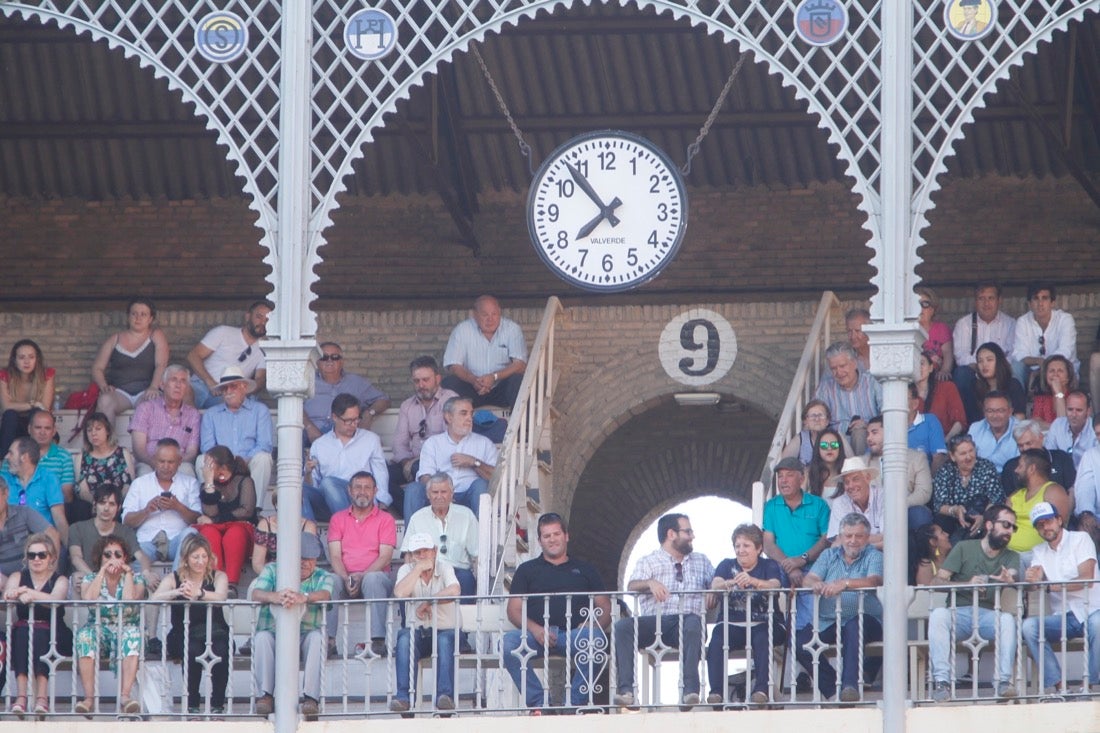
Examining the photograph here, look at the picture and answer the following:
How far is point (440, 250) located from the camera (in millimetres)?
19828

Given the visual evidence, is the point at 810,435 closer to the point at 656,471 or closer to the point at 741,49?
the point at 741,49

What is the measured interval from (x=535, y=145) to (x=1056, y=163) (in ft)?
13.6

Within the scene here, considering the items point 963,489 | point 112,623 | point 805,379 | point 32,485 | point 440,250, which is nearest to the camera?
point 112,623

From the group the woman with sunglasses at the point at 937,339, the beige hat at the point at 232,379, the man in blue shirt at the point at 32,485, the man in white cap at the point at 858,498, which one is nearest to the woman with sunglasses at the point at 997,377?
the woman with sunglasses at the point at 937,339

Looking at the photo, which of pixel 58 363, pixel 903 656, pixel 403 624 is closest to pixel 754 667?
pixel 903 656

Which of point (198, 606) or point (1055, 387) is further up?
point (1055, 387)

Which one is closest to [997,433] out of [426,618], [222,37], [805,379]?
[805,379]

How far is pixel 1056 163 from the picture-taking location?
19.1 m

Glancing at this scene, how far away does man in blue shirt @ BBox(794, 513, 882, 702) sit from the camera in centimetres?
1441

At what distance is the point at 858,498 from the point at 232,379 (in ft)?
15.8

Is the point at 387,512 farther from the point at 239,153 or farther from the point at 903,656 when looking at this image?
the point at 903,656

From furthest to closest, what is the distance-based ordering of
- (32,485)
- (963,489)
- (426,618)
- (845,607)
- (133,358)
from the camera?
(133,358) < (32,485) < (963,489) < (426,618) < (845,607)

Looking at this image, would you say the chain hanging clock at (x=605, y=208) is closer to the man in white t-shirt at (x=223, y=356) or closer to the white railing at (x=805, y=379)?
the white railing at (x=805, y=379)

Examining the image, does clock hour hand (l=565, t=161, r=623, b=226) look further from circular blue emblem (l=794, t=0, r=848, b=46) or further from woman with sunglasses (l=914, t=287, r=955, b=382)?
woman with sunglasses (l=914, t=287, r=955, b=382)
